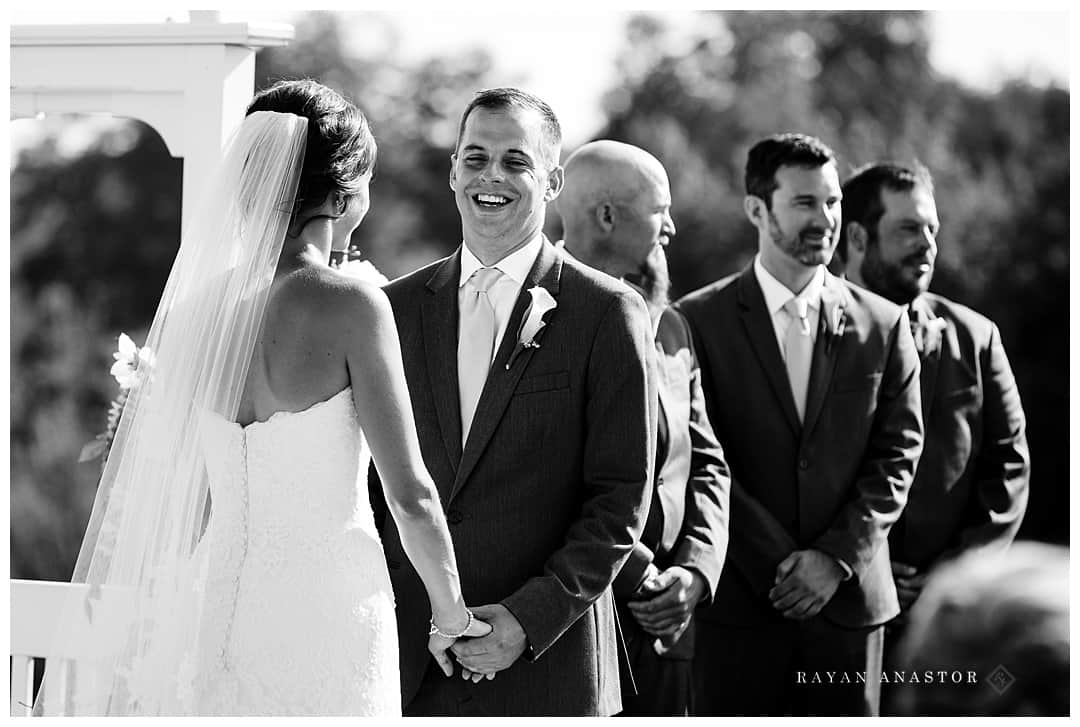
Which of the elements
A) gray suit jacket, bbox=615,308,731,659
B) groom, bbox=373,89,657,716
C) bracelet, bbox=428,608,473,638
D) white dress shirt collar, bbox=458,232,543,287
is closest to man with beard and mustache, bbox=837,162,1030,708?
gray suit jacket, bbox=615,308,731,659

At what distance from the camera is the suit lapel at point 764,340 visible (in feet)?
16.2

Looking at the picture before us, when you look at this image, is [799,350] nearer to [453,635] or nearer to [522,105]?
[522,105]

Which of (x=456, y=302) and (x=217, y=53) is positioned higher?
(x=217, y=53)

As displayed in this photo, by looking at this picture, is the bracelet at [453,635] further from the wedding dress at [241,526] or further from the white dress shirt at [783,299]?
the white dress shirt at [783,299]

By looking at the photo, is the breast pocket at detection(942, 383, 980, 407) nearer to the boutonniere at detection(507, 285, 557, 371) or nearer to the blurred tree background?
the boutonniere at detection(507, 285, 557, 371)

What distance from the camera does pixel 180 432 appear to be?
3.34 m

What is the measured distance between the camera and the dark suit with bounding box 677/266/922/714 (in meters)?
4.87

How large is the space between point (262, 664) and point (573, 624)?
87cm

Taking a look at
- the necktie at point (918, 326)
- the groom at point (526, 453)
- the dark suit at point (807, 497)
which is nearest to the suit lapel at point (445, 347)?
the groom at point (526, 453)

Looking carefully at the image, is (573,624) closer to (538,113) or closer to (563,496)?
(563,496)

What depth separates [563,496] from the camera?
12.0 feet

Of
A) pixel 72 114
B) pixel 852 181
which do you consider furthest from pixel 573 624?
pixel 852 181

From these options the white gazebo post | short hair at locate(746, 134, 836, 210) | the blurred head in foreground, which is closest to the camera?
the blurred head in foreground

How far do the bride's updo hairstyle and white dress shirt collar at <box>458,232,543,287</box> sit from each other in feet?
1.92
